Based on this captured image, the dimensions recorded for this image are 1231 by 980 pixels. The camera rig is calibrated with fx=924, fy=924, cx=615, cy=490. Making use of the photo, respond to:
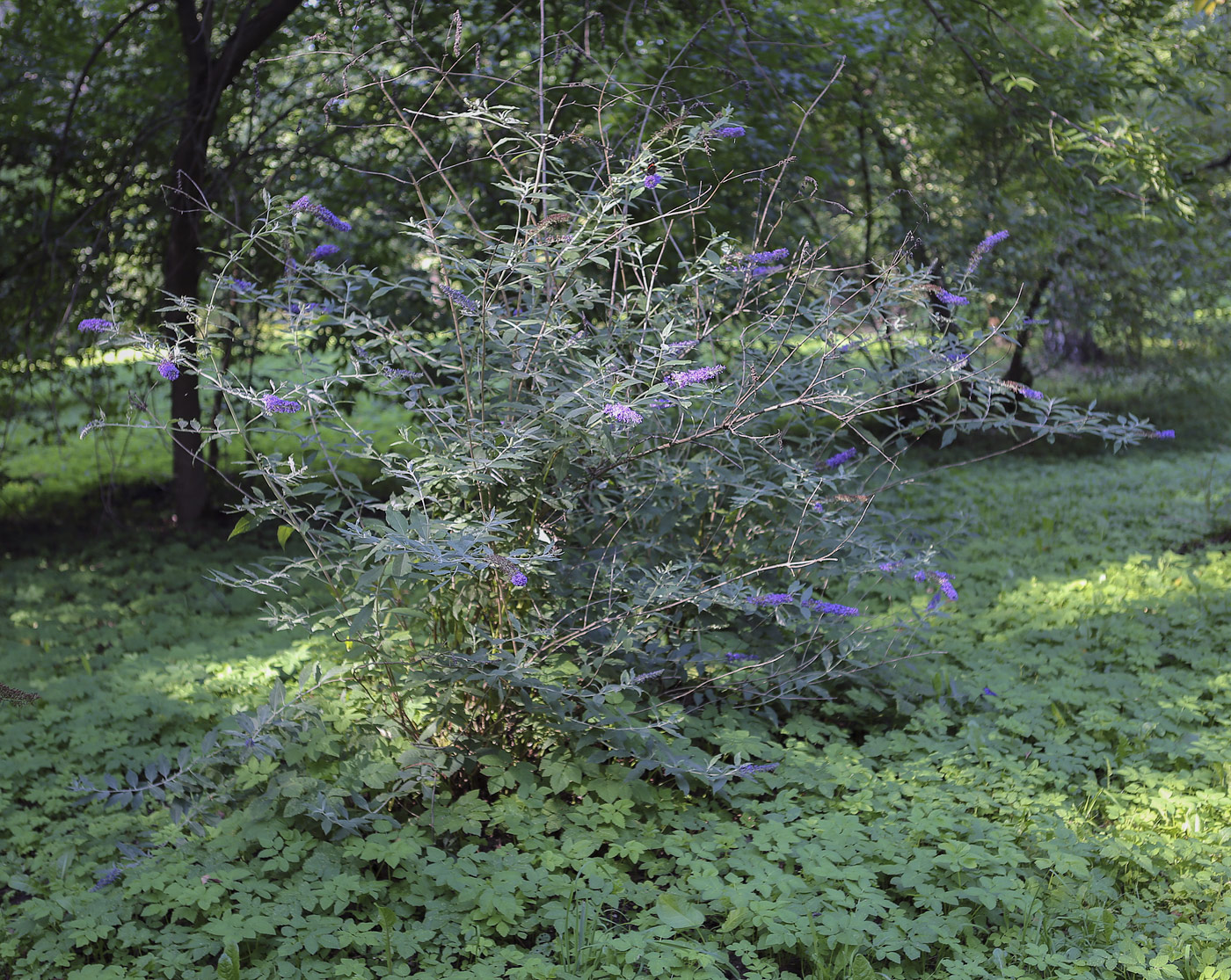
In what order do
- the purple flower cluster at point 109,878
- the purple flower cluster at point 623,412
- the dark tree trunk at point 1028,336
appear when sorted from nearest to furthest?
the purple flower cluster at point 623,412 → the purple flower cluster at point 109,878 → the dark tree trunk at point 1028,336

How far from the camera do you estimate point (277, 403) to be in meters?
2.38

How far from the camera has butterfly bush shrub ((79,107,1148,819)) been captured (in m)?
2.53

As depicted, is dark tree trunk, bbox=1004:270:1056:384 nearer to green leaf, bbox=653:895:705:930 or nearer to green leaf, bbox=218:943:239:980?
green leaf, bbox=653:895:705:930

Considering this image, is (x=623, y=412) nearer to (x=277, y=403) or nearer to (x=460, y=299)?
(x=460, y=299)

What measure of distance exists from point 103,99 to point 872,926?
7.12 meters

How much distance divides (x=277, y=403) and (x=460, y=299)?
58cm

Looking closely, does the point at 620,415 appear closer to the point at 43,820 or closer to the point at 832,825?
the point at 832,825

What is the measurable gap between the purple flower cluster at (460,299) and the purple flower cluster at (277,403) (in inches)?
20.6

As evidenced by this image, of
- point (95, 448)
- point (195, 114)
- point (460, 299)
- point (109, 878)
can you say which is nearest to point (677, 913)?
point (109, 878)

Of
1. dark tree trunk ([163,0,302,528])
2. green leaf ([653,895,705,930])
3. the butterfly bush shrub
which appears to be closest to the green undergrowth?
dark tree trunk ([163,0,302,528])

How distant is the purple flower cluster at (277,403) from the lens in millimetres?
2359

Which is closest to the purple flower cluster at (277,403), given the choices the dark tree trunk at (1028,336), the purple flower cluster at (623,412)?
the purple flower cluster at (623,412)

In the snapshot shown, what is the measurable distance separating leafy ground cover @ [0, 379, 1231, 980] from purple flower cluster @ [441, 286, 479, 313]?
134cm

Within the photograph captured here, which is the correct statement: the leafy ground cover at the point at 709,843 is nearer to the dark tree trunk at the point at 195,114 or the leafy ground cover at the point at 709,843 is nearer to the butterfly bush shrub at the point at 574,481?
the butterfly bush shrub at the point at 574,481
